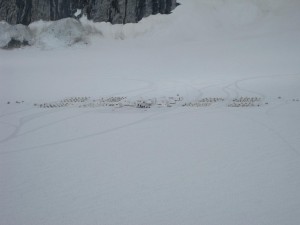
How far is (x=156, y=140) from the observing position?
1120cm

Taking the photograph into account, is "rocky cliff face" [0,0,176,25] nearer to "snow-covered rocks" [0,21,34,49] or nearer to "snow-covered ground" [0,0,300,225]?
"snow-covered rocks" [0,21,34,49]

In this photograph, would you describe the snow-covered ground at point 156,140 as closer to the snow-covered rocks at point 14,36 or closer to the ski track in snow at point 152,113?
the ski track in snow at point 152,113

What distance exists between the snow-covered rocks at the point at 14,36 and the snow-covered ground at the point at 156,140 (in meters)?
11.0

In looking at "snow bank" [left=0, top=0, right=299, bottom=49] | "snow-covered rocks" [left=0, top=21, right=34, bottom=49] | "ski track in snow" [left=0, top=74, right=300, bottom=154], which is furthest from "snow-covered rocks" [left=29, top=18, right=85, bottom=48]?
"ski track in snow" [left=0, top=74, right=300, bottom=154]

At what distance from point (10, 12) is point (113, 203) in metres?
45.2

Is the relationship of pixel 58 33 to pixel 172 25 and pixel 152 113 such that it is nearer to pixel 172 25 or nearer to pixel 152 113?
pixel 172 25

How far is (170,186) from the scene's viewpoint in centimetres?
763

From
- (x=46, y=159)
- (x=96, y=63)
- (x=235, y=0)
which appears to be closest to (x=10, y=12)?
(x=96, y=63)

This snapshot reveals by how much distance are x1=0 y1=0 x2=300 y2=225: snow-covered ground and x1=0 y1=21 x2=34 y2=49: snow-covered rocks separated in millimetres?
10983

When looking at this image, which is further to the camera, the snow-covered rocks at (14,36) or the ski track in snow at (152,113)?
the snow-covered rocks at (14,36)

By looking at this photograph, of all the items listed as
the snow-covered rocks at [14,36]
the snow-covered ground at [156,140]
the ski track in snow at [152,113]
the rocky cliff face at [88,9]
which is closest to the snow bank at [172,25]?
the snow-covered rocks at [14,36]

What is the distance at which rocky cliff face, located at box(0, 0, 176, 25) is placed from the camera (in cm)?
4484

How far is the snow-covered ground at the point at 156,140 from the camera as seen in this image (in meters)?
6.75

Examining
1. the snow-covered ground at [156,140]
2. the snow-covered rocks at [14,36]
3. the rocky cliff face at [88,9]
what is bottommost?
the snow-covered ground at [156,140]
